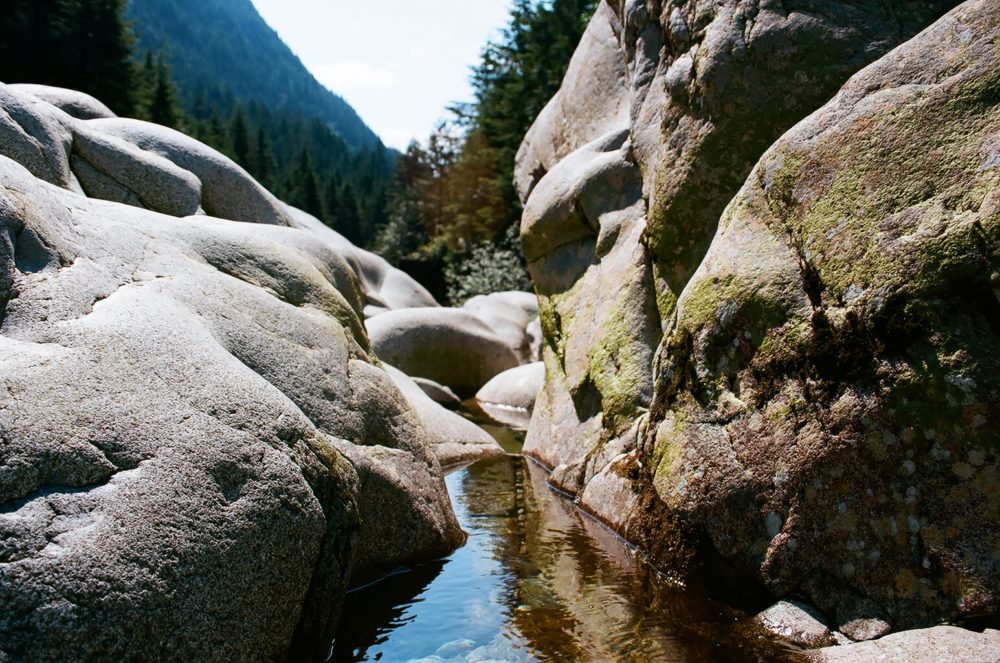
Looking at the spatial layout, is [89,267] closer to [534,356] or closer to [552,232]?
[552,232]

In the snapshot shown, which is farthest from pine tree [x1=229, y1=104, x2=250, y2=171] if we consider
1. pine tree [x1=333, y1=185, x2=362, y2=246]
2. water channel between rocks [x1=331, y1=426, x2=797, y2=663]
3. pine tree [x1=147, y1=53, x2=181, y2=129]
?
water channel between rocks [x1=331, y1=426, x2=797, y2=663]

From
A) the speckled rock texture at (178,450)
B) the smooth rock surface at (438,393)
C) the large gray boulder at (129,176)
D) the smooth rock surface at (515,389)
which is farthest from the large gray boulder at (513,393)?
the speckled rock texture at (178,450)

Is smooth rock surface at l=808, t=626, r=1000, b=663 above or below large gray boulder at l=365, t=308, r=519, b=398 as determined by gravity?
below

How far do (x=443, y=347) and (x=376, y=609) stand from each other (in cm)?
1106

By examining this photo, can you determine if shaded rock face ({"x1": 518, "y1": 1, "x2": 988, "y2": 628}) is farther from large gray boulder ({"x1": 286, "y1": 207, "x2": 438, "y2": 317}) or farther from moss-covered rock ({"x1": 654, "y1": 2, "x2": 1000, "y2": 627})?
large gray boulder ({"x1": 286, "y1": 207, "x2": 438, "y2": 317})

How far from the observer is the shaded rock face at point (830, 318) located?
4.05 meters

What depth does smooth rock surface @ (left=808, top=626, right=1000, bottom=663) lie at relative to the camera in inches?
139

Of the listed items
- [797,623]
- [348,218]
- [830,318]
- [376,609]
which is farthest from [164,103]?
[797,623]

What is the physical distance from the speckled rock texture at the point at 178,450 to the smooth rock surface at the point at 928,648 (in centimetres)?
263

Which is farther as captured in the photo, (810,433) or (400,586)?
(400,586)

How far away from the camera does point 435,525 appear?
5.83m

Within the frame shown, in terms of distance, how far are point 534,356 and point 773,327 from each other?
1383 centimetres

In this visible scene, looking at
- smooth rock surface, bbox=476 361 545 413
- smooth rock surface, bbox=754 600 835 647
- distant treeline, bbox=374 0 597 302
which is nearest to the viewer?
smooth rock surface, bbox=754 600 835 647

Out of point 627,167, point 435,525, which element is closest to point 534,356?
point 627,167
